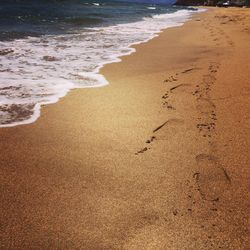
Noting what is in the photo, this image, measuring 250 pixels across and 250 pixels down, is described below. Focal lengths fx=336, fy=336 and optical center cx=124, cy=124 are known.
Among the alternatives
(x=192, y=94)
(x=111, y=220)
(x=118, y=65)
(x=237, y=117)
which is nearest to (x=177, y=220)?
(x=111, y=220)

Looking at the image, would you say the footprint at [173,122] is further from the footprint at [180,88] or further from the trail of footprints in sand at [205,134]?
the footprint at [180,88]

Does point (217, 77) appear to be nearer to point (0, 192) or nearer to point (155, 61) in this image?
point (155, 61)

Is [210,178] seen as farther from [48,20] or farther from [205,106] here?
[48,20]

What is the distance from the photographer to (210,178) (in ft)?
8.34

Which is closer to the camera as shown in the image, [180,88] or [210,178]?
[210,178]

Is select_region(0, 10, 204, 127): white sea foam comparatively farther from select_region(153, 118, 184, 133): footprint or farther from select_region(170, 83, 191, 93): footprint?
select_region(153, 118, 184, 133): footprint

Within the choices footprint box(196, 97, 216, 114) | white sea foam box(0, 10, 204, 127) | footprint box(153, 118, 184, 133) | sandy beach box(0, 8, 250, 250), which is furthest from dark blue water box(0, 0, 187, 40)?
footprint box(153, 118, 184, 133)

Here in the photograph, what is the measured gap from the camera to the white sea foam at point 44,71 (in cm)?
405

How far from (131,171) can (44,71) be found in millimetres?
3676

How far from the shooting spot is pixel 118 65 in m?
6.25

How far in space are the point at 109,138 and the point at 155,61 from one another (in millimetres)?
3768

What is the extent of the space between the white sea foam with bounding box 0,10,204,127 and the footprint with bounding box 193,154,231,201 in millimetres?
1902

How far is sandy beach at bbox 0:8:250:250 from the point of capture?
202cm

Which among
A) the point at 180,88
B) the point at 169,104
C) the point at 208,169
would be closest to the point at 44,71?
the point at 180,88
